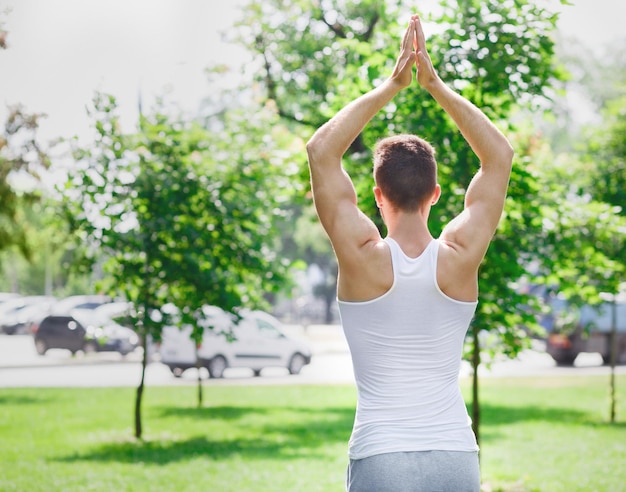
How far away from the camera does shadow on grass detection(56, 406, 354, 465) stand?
10711mm

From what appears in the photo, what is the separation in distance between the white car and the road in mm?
388

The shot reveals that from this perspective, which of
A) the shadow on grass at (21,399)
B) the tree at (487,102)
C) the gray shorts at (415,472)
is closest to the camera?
the gray shorts at (415,472)

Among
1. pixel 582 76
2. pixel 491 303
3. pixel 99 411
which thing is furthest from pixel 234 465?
pixel 582 76

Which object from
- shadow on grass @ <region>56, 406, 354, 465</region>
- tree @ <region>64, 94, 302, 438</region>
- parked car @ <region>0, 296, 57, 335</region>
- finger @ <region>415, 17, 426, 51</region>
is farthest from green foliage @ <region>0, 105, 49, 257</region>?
parked car @ <region>0, 296, 57, 335</region>

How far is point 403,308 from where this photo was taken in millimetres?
2564

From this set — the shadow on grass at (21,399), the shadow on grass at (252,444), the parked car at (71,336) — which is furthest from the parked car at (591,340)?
the parked car at (71,336)

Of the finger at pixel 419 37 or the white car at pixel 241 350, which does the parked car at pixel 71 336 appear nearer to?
the white car at pixel 241 350

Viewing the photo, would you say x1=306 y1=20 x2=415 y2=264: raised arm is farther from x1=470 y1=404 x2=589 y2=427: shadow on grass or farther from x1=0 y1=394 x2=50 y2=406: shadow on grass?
x1=0 y1=394 x2=50 y2=406: shadow on grass

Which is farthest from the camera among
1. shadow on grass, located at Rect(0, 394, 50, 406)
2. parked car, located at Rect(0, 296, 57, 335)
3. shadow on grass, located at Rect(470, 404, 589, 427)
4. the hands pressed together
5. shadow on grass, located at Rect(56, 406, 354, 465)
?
parked car, located at Rect(0, 296, 57, 335)

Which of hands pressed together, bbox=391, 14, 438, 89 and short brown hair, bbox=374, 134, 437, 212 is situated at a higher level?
hands pressed together, bbox=391, 14, 438, 89

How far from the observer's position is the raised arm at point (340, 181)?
2.61 metres

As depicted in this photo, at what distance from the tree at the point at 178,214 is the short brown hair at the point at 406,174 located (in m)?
8.40

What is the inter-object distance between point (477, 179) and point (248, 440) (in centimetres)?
996

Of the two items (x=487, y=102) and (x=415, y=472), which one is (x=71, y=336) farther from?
(x=415, y=472)
